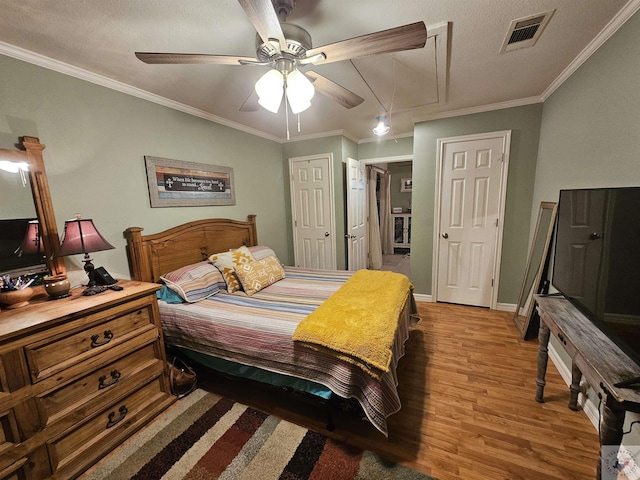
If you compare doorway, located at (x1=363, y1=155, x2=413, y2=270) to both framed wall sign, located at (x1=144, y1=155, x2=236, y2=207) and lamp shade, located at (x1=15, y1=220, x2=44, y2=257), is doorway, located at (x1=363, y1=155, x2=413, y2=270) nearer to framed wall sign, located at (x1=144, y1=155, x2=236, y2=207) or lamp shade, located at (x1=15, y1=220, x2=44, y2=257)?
framed wall sign, located at (x1=144, y1=155, x2=236, y2=207)

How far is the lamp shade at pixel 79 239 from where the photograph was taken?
154cm

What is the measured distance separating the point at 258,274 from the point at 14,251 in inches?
61.7

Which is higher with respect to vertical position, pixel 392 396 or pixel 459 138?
pixel 459 138

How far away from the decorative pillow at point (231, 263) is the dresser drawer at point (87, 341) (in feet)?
2.29

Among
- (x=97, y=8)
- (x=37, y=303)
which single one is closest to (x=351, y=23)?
(x=97, y=8)

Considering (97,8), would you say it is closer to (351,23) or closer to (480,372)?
(351,23)

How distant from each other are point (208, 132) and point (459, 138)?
289cm

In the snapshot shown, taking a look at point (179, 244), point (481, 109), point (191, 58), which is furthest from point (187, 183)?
point (481, 109)

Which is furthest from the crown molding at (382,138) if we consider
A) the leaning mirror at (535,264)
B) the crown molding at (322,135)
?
the leaning mirror at (535,264)

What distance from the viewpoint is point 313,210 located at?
12.6 ft

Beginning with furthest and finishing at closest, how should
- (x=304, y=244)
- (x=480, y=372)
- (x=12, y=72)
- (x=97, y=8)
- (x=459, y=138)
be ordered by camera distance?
1. (x=304, y=244)
2. (x=459, y=138)
3. (x=480, y=372)
4. (x=12, y=72)
5. (x=97, y=8)

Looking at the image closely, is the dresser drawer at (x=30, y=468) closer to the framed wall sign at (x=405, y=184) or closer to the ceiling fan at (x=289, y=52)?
the ceiling fan at (x=289, y=52)

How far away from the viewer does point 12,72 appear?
1535 millimetres

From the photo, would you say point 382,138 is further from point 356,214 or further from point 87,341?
point 87,341
